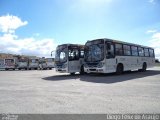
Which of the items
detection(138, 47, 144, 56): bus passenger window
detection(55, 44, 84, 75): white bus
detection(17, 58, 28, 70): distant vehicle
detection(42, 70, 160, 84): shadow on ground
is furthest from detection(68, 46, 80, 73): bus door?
detection(17, 58, 28, 70): distant vehicle

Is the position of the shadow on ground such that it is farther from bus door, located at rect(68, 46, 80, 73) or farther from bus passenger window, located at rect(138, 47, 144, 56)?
bus passenger window, located at rect(138, 47, 144, 56)

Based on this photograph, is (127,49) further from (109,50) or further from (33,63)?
(33,63)

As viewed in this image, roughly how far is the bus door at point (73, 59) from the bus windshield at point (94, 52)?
148cm

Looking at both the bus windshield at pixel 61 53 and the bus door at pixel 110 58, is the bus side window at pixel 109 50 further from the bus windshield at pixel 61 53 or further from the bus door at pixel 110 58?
the bus windshield at pixel 61 53

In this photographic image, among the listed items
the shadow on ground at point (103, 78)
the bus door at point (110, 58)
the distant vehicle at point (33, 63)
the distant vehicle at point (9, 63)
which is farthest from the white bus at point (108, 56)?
the distant vehicle at point (9, 63)

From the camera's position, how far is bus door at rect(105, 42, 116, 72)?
16.8 metres

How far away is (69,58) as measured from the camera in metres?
18.8

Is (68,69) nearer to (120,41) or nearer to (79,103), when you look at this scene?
(120,41)

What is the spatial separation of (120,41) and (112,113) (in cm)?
1411

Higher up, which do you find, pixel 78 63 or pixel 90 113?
pixel 78 63

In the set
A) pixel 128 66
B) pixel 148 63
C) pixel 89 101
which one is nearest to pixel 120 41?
pixel 128 66

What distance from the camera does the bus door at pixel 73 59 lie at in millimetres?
18855

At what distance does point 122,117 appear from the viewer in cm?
518

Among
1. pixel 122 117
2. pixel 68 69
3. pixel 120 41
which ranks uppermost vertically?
pixel 120 41
